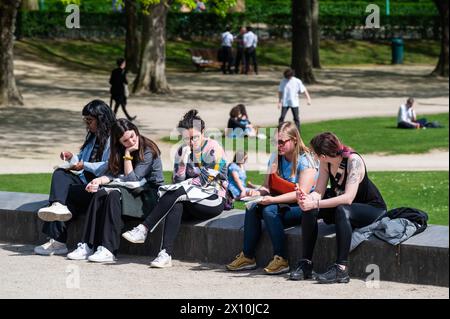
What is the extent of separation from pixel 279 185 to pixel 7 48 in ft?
60.1

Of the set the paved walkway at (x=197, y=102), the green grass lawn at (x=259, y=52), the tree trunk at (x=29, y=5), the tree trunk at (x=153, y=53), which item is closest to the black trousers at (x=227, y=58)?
the paved walkway at (x=197, y=102)

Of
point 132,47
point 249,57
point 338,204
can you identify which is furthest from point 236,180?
point 249,57

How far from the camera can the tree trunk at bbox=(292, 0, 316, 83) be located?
34.6 metres

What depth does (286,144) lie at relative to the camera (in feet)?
29.3

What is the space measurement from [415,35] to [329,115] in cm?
2572

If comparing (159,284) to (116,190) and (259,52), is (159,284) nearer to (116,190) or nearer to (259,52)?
(116,190)

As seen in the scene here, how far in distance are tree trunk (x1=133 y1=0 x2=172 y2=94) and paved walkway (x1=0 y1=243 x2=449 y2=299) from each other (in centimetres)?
2099

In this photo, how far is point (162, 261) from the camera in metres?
9.05

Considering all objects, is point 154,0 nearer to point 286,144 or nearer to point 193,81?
point 193,81

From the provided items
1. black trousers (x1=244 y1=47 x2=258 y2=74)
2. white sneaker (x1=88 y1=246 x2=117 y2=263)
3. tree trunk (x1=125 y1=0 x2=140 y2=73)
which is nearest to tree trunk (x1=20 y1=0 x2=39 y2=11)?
tree trunk (x1=125 y1=0 x2=140 y2=73)

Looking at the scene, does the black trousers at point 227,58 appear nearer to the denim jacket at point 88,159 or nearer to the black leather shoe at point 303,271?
the denim jacket at point 88,159

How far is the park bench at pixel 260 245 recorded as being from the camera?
27.0ft

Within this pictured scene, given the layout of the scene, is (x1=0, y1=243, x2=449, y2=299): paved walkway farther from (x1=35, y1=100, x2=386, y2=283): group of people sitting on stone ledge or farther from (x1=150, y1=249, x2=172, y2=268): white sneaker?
(x1=35, y1=100, x2=386, y2=283): group of people sitting on stone ledge
